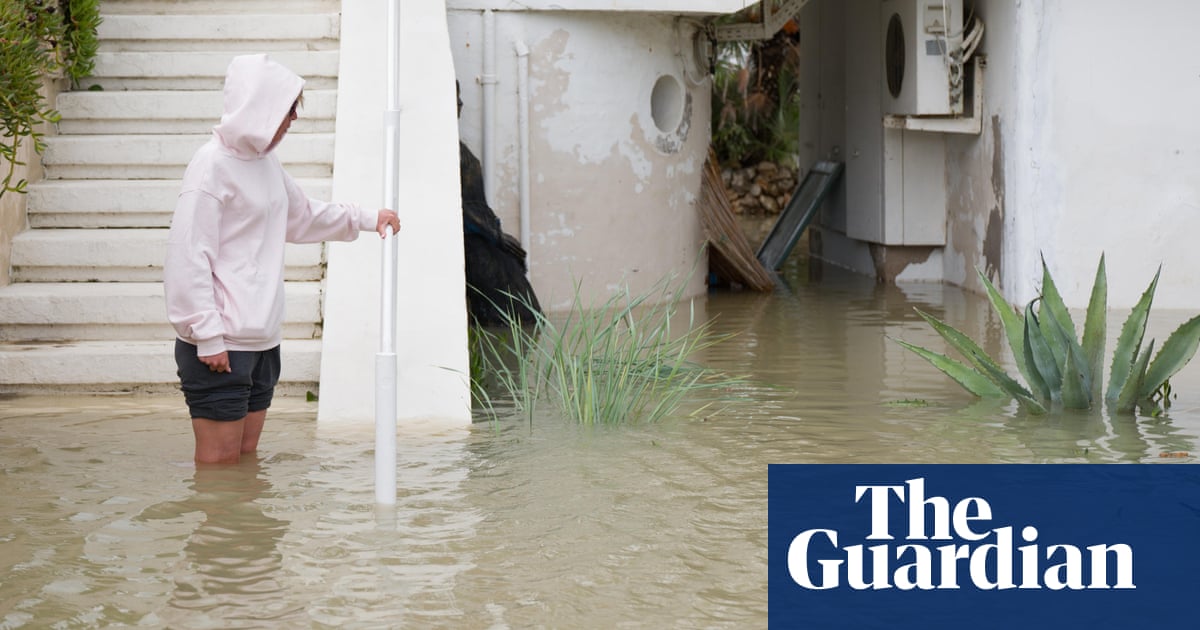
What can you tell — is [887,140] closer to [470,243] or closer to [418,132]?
[470,243]

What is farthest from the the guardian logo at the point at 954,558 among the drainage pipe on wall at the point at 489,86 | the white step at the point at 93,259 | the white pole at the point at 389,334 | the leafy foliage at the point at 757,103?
the leafy foliage at the point at 757,103

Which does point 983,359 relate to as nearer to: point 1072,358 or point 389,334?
point 1072,358

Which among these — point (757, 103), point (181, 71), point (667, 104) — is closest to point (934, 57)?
point (667, 104)

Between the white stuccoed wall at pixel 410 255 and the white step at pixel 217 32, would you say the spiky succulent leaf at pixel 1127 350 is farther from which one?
the white step at pixel 217 32

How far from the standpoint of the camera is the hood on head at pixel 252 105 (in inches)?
210

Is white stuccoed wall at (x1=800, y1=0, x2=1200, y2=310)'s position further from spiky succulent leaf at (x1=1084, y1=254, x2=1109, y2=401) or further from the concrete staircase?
the concrete staircase

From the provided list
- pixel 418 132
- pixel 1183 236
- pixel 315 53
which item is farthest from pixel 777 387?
pixel 1183 236

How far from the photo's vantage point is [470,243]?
1099 cm

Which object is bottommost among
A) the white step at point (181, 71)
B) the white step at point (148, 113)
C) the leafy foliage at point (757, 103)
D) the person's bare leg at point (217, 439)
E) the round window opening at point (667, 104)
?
the person's bare leg at point (217, 439)

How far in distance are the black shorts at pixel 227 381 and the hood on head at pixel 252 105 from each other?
785mm

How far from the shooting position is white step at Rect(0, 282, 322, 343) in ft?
25.4

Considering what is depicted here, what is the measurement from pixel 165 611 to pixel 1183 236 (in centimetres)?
943

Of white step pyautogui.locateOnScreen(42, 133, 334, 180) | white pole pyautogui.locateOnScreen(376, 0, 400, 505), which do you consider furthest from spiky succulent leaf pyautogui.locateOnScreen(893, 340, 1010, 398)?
white step pyautogui.locateOnScreen(42, 133, 334, 180)

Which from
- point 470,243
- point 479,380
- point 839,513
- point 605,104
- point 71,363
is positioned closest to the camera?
point 839,513
